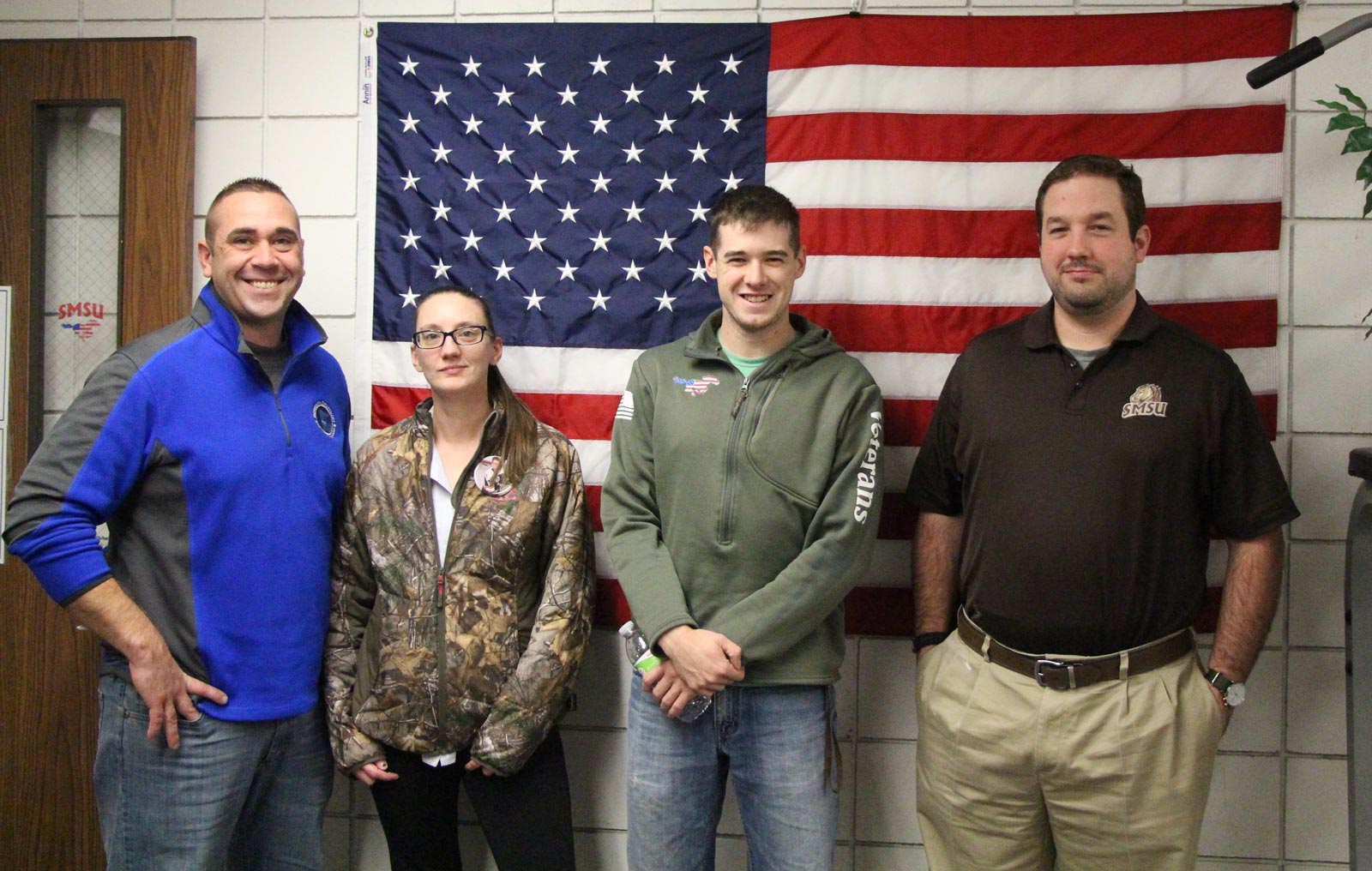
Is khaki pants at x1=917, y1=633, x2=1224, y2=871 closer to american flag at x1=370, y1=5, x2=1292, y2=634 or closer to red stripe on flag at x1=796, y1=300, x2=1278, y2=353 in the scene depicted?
american flag at x1=370, y1=5, x2=1292, y2=634

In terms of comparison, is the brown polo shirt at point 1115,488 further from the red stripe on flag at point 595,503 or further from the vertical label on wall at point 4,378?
the vertical label on wall at point 4,378

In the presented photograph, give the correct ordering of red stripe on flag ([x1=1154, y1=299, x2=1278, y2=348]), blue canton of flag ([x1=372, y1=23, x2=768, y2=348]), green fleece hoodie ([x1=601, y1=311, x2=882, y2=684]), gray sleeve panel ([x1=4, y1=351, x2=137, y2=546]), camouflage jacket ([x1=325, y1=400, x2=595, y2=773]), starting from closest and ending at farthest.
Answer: gray sleeve panel ([x1=4, y1=351, x2=137, y2=546]), green fleece hoodie ([x1=601, y1=311, x2=882, y2=684]), camouflage jacket ([x1=325, y1=400, x2=595, y2=773]), red stripe on flag ([x1=1154, y1=299, x2=1278, y2=348]), blue canton of flag ([x1=372, y1=23, x2=768, y2=348])

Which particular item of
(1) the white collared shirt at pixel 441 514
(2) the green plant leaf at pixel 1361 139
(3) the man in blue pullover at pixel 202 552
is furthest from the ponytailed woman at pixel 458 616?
(2) the green plant leaf at pixel 1361 139

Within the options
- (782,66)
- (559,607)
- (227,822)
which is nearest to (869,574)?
(559,607)

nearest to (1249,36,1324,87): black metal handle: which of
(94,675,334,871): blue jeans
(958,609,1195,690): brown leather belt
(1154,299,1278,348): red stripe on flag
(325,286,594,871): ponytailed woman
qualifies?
(1154,299,1278,348): red stripe on flag

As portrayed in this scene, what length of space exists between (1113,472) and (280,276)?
1663 millimetres

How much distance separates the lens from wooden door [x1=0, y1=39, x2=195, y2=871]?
2326mm

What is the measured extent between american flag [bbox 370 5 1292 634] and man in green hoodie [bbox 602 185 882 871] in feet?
1.33

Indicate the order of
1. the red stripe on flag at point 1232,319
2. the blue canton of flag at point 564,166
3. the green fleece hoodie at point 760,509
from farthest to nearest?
the blue canton of flag at point 564,166, the red stripe on flag at point 1232,319, the green fleece hoodie at point 760,509

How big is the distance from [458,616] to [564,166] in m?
1.16

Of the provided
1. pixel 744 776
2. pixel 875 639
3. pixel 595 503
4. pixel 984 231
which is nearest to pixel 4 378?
pixel 595 503

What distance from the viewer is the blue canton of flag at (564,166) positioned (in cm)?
228

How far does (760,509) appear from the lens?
179 cm

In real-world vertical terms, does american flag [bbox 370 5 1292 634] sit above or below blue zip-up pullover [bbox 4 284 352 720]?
above
